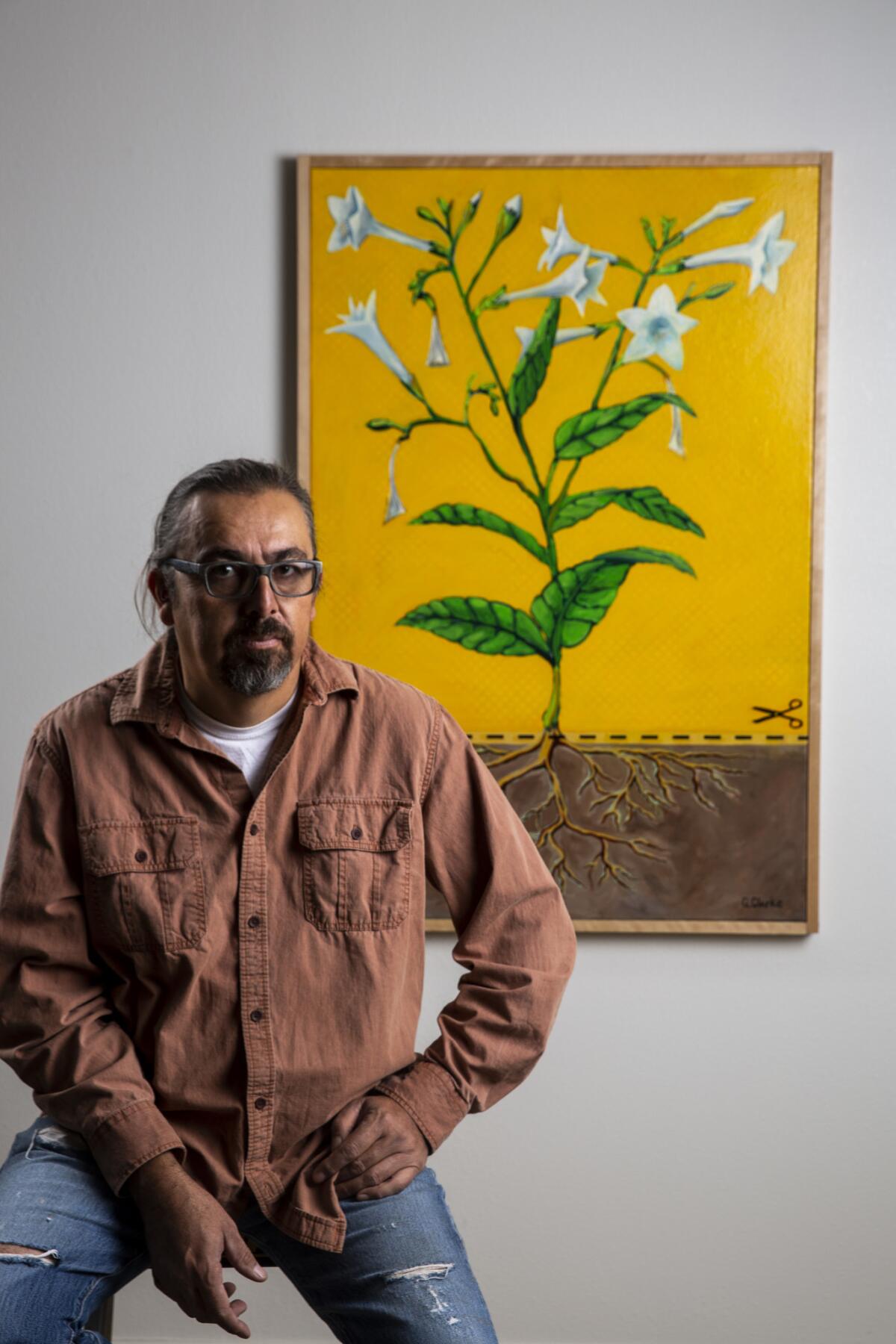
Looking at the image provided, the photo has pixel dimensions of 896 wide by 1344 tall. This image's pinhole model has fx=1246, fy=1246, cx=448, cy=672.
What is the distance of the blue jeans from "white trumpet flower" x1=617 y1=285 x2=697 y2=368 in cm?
141

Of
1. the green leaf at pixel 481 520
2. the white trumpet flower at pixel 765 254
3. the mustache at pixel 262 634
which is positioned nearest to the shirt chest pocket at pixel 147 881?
the mustache at pixel 262 634

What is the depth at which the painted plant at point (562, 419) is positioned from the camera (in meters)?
2.19

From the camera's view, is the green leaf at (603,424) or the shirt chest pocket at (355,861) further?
the green leaf at (603,424)

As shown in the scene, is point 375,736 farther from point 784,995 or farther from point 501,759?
point 784,995

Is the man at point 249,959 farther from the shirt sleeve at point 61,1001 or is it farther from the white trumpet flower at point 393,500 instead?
the white trumpet flower at point 393,500

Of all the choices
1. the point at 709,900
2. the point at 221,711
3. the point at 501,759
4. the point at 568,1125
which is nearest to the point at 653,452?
the point at 501,759

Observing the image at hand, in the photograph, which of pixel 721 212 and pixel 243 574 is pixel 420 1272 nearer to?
pixel 243 574

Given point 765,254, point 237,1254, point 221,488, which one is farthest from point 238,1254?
point 765,254

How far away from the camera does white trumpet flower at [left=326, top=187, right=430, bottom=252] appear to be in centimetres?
219

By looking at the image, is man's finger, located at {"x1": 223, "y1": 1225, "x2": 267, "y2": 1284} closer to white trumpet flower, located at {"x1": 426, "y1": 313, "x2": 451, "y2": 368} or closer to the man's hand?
the man's hand

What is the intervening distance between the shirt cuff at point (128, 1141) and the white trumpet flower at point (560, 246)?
154cm

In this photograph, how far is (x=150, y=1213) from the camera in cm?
140

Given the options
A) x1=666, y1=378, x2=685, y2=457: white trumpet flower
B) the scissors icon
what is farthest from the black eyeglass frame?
the scissors icon

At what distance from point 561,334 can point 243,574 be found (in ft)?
3.17
